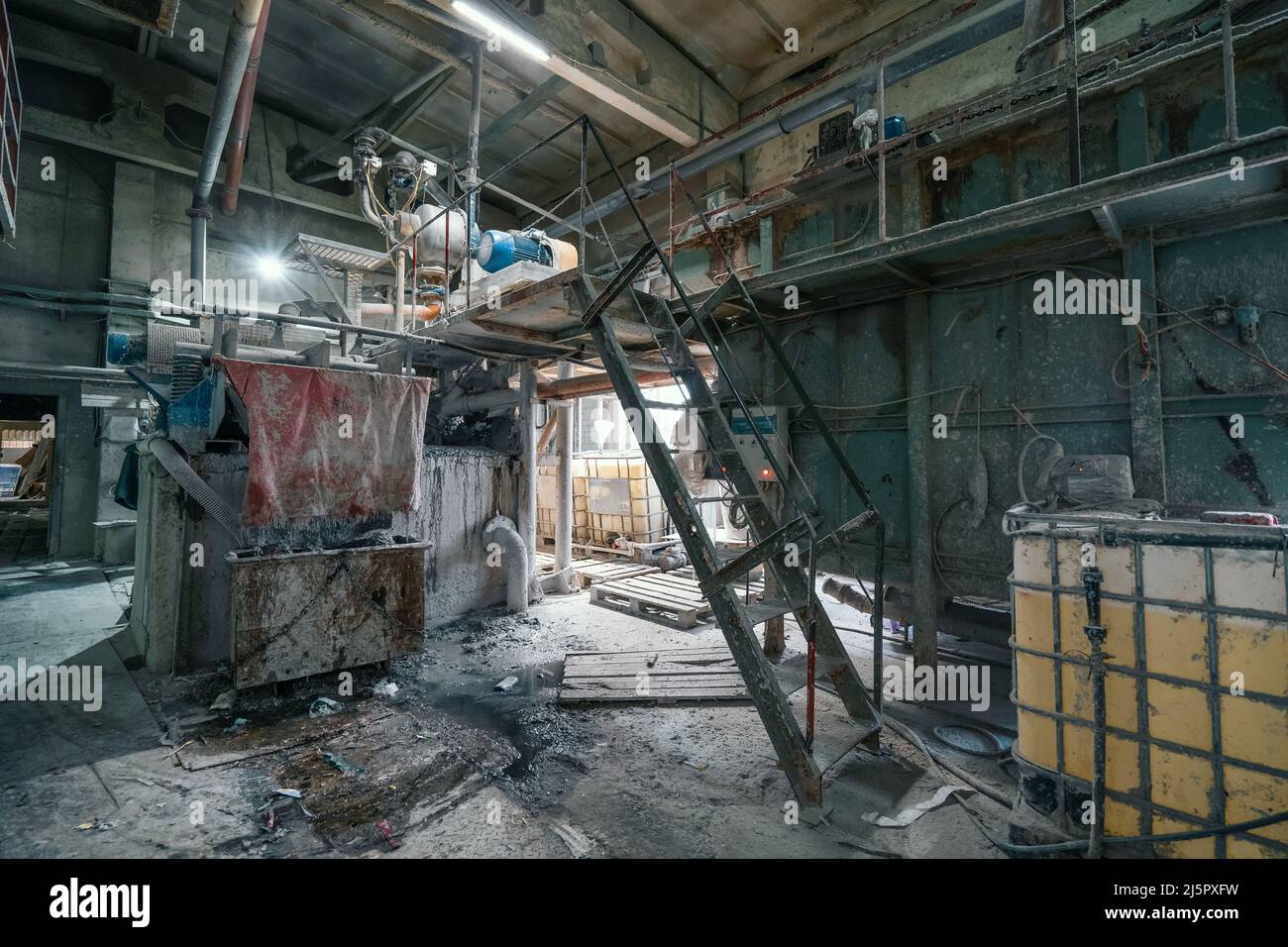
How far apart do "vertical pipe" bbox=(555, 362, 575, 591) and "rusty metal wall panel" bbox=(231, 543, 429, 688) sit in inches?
156

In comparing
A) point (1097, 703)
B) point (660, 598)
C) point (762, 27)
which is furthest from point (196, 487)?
point (762, 27)

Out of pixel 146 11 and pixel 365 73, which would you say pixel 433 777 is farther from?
pixel 365 73

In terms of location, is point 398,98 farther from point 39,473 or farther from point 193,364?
point 39,473

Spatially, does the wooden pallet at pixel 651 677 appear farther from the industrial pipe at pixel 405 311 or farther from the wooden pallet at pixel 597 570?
the industrial pipe at pixel 405 311

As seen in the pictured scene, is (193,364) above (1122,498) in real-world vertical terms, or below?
above

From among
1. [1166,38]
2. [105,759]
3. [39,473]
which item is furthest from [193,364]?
[39,473]

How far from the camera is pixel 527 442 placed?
29.4ft

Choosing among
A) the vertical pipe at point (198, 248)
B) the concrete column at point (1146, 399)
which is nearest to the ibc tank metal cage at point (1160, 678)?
the concrete column at point (1146, 399)

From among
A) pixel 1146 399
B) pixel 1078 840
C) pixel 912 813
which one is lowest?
pixel 912 813

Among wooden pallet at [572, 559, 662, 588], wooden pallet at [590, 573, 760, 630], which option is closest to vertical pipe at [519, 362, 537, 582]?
wooden pallet at [590, 573, 760, 630]

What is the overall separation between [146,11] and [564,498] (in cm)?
823

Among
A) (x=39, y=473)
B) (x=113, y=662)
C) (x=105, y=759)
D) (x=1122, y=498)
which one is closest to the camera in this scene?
(x=1122, y=498)

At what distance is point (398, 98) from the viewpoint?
37.9 feet
